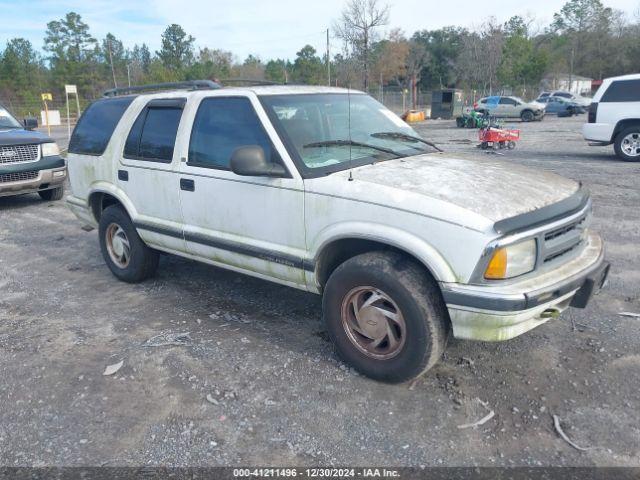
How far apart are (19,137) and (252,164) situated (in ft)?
24.5

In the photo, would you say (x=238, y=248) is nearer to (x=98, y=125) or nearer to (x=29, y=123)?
(x=98, y=125)

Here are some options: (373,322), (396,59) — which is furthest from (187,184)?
(396,59)

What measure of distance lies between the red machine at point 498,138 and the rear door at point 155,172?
12701mm

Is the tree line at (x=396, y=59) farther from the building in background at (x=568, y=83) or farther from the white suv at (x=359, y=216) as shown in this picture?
the white suv at (x=359, y=216)

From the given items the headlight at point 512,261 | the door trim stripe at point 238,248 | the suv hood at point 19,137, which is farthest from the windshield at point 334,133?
the suv hood at point 19,137

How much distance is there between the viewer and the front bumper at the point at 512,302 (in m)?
2.87

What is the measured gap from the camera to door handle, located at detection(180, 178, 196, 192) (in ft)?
14.0

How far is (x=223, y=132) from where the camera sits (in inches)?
163

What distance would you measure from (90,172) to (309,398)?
3.47 meters

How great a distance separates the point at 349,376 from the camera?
11.5 ft

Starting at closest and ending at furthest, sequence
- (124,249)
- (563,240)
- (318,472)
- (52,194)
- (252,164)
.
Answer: (318,472) < (563,240) < (252,164) < (124,249) < (52,194)

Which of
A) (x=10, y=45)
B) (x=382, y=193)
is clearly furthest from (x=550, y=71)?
(x=382, y=193)

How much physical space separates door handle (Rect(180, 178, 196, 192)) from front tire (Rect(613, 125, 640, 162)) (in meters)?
11.4

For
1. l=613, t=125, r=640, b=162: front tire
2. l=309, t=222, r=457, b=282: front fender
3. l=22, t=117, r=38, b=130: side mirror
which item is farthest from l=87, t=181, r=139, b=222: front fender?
l=613, t=125, r=640, b=162: front tire
